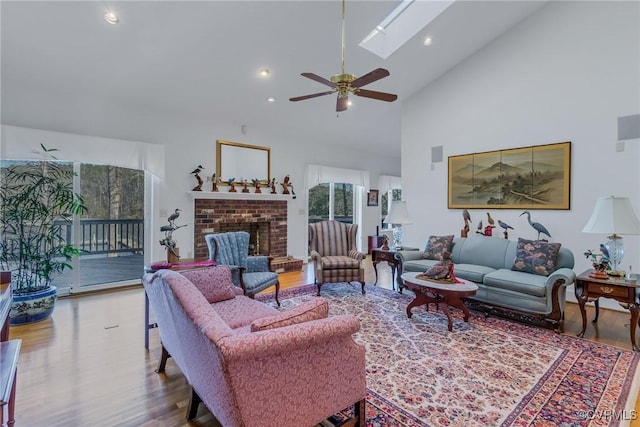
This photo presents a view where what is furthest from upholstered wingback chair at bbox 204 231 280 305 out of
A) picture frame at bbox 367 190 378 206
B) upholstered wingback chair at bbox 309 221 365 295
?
picture frame at bbox 367 190 378 206

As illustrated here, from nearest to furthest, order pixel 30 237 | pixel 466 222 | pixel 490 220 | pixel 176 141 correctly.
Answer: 1. pixel 30 237
2. pixel 490 220
3. pixel 466 222
4. pixel 176 141

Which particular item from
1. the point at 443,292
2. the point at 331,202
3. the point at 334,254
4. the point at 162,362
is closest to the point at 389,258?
the point at 334,254

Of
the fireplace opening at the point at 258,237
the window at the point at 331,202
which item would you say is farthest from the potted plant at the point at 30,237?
the window at the point at 331,202

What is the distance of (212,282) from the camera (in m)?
2.69

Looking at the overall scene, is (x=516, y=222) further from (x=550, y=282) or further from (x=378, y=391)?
(x=378, y=391)

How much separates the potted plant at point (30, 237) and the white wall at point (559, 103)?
547 centimetres

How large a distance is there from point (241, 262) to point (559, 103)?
15.6 ft

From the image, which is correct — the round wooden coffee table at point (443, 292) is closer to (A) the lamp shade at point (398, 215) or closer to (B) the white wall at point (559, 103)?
(A) the lamp shade at point (398, 215)

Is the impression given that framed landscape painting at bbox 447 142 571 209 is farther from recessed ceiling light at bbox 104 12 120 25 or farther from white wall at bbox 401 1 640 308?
recessed ceiling light at bbox 104 12 120 25

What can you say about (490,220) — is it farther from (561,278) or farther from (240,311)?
(240,311)

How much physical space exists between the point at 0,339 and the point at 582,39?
676 cm

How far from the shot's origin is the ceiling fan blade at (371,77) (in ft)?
8.50

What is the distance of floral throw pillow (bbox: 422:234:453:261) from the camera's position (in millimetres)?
4591

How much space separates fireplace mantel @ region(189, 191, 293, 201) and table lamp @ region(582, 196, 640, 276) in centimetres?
467
